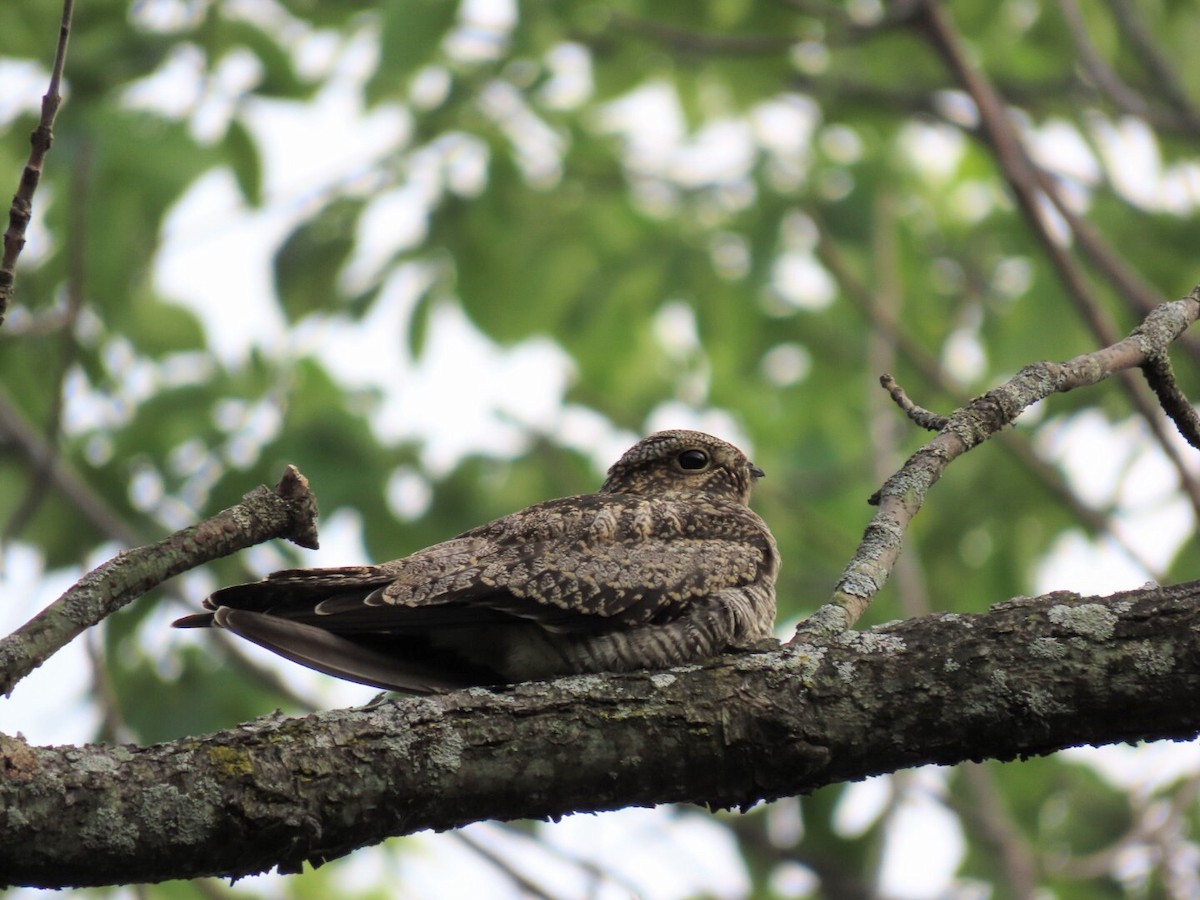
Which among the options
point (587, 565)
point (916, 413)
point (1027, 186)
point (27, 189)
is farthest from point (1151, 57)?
point (27, 189)

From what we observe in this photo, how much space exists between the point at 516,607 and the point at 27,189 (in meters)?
1.34

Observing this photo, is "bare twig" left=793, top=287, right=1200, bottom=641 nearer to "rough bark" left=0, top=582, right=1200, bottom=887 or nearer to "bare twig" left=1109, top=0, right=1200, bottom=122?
"rough bark" left=0, top=582, right=1200, bottom=887

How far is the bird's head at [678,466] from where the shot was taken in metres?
4.39

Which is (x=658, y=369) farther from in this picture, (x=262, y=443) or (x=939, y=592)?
(x=262, y=443)

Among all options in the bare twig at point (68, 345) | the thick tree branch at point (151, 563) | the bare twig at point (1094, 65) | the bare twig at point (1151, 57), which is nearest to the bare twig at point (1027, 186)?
the bare twig at point (1094, 65)

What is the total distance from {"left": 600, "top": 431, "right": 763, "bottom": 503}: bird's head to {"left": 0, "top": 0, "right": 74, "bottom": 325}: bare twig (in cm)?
231

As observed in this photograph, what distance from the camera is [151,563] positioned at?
8.13ft

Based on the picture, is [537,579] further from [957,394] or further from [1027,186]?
[957,394]

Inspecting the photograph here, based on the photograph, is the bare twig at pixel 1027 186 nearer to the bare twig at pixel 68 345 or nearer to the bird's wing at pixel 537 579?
the bird's wing at pixel 537 579

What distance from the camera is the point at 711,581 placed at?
10.8 feet

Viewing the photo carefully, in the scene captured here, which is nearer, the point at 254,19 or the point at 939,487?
the point at 254,19

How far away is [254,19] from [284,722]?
4.70m

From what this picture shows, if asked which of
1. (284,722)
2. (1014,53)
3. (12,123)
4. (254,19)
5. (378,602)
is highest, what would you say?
(1014,53)

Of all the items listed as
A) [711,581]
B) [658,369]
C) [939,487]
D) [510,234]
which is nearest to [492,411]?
[510,234]
